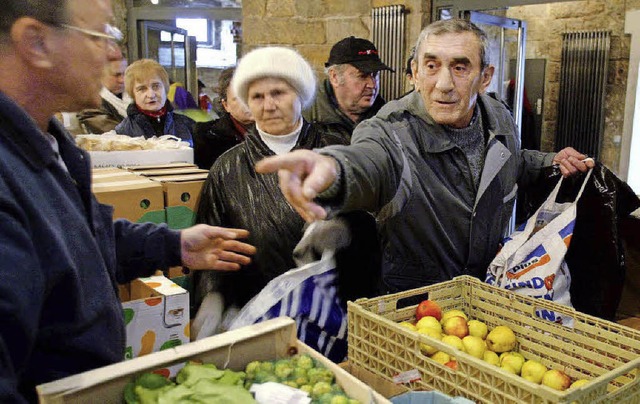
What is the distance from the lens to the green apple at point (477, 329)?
4.83ft

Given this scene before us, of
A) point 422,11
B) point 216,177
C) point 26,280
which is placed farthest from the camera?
point 422,11

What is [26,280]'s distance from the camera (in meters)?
0.84

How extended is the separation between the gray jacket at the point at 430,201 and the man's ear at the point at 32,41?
906 mm

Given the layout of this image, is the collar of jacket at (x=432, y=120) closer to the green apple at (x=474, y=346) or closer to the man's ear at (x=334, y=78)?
the green apple at (x=474, y=346)

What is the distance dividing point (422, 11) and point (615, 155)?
10.0 feet

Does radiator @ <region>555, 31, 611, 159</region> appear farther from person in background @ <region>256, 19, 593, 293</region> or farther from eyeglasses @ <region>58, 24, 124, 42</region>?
eyeglasses @ <region>58, 24, 124, 42</region>

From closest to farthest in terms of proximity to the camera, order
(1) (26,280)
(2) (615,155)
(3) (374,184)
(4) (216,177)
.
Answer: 1. (1) (26,280)
2. (3) (374,184)
3. (4) (216,177)
4. (2) (615,155)

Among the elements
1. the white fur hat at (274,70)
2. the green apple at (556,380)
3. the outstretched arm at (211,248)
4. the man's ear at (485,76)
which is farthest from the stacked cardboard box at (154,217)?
the man's ear at (485,76)

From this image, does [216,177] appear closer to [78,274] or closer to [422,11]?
[78,274]

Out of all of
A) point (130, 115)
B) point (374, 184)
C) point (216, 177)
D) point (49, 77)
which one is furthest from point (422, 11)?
point (49, 77)

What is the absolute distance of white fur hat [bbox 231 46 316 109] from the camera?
2324 mm

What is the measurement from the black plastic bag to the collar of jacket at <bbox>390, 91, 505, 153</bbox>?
31cm

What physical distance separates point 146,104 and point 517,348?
295cm

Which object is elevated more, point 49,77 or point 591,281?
point 49,77
